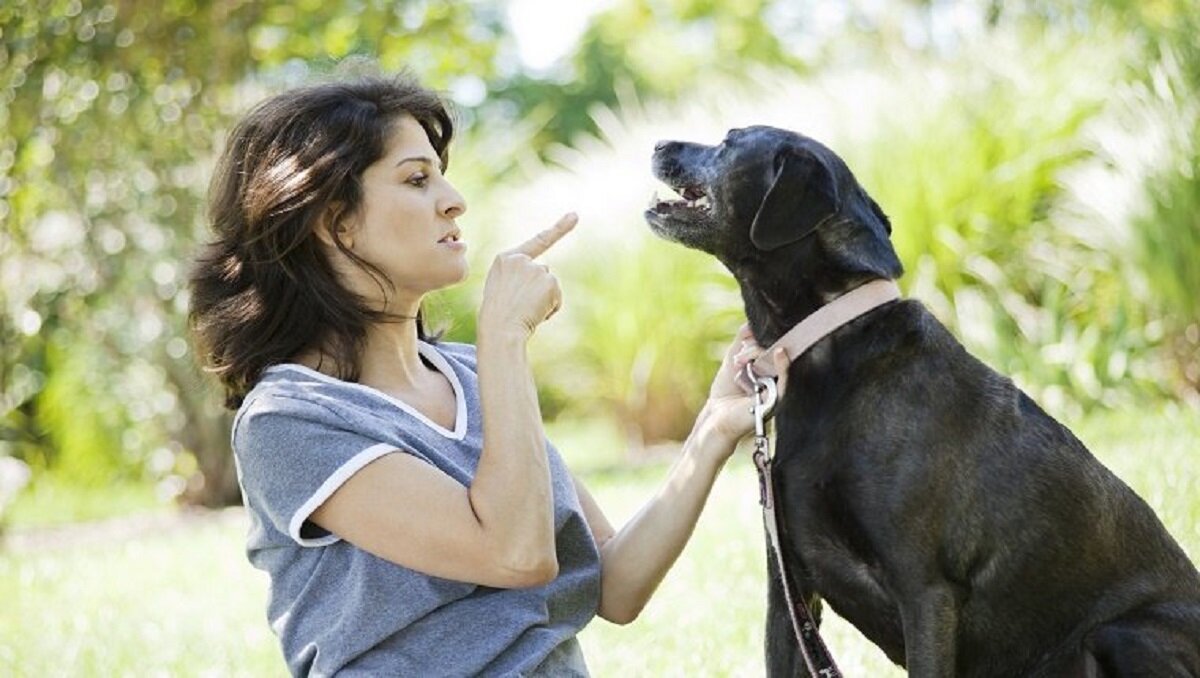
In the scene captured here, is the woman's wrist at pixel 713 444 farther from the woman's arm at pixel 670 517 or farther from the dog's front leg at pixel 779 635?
the dog's front leg at pixel 779 635

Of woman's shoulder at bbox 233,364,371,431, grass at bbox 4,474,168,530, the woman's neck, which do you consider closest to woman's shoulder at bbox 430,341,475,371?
the woman's neck

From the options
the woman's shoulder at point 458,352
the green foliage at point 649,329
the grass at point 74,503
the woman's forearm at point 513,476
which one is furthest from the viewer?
the grass at point 74,503

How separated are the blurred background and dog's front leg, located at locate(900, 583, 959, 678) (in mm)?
4006

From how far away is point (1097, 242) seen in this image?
7.93 metres

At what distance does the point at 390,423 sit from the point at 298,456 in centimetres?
19

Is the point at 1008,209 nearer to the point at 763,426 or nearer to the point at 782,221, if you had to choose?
the point at 782,221

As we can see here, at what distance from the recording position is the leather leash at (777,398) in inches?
111

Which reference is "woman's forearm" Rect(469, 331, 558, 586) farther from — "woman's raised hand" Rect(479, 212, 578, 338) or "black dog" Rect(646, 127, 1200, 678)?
"black dog" Rect(646, 127, 1200, 678)

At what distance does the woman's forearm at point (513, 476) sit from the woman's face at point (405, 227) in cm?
28

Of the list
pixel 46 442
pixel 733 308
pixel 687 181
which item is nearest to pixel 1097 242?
pixel 733 308

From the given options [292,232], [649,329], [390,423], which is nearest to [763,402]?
[390,423]

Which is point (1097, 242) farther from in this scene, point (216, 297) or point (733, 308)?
point (216, 297)

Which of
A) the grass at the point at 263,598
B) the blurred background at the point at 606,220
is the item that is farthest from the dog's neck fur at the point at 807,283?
the blurred background at the point at 606,220

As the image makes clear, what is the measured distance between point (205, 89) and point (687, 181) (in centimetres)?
704
